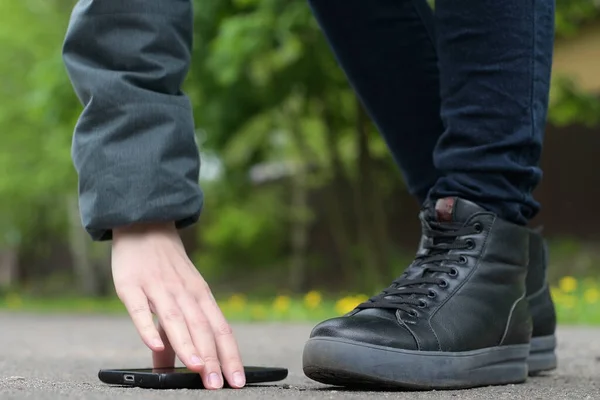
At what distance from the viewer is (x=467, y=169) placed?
1.59m

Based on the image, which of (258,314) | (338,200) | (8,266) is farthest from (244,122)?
(8,266)

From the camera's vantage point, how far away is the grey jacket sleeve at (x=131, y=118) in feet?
4.41

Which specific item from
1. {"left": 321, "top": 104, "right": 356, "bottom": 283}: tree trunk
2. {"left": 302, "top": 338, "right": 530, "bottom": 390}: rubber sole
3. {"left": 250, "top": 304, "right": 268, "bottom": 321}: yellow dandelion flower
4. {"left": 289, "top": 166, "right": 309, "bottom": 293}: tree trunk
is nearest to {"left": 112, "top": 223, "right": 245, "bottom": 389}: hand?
{"left": 302, "top": 338, "right": 530, "bottom": 390}: rubber sole

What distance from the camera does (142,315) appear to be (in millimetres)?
1298

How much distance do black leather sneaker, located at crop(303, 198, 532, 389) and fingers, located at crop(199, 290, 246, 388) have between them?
0.47ft

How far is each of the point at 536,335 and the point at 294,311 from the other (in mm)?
3828

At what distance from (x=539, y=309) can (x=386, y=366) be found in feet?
2.02

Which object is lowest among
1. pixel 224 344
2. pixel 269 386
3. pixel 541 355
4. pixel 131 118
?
pixel 541 355

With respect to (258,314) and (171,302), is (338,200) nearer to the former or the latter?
(258,314)

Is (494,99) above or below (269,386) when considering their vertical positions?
above

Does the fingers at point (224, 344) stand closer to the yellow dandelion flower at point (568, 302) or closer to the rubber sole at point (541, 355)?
the rubber sole at point (541, 355)

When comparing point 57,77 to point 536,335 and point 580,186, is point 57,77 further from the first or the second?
point 580,186

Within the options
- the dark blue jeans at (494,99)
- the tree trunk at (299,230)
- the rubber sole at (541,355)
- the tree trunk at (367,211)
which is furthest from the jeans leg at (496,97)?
the tree trunk at (299,230)

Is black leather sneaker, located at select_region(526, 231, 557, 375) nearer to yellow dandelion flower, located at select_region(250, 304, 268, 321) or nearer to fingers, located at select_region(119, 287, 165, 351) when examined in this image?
fingers, located at select_region(119, 287, 165, 351)
